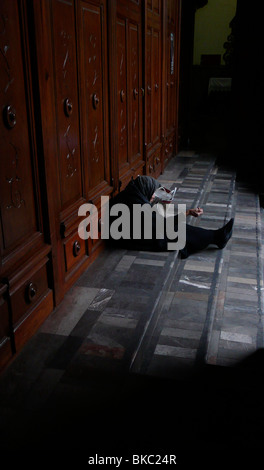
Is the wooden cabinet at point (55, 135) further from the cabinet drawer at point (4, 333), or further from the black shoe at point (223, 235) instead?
the black shoe at point (223, 235)

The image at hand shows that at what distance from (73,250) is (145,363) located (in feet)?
3.72

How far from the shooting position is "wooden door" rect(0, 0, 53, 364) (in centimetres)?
246

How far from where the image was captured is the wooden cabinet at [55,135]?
101 inches

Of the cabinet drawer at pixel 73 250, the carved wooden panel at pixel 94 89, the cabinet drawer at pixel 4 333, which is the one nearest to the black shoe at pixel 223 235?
the carved wooden panel at pixel 94 89

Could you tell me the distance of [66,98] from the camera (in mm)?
3230

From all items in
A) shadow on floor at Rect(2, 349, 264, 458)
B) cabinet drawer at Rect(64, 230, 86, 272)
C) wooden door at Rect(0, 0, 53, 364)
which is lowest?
shadow on floor at Rect(2, 349, 264, 458)

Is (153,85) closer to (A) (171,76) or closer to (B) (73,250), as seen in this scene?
(A) (171,76)

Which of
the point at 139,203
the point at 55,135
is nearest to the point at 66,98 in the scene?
the point at 55,135

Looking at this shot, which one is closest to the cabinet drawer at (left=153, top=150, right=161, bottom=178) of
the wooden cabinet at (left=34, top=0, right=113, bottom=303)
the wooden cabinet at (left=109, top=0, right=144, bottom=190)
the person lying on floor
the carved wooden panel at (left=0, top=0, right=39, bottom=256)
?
the wooden cabinet at (left=109, top=0, right=144, bottom=190)

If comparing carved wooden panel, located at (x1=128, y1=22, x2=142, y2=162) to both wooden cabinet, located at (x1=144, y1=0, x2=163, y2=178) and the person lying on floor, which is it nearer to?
wooden cabinet, located at (x1=144, y1=0, x2=163, y2=178)

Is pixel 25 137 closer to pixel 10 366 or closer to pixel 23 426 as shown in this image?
pixel 10 366

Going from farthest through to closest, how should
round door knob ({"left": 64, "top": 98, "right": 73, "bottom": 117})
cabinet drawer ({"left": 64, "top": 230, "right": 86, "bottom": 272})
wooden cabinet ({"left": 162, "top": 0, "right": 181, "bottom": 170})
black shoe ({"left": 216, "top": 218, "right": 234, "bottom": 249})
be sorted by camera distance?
1. wooden cabinet ({"left": 162, "top": 0, "right": 181, "bottom": 170})
2. black shoe ({"left": 216, "top": 218, "right": 234, "bottom": 249})
3. cabinet drawer ({"left": 64, "top": 230, "right": 86, "bottom": 272})
4. round door knob ({"left": 64, "top": 98, "right": 73, "bottom": 117})

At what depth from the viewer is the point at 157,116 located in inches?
261

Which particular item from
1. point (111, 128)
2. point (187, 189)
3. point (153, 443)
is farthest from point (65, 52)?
point (187, 189)
